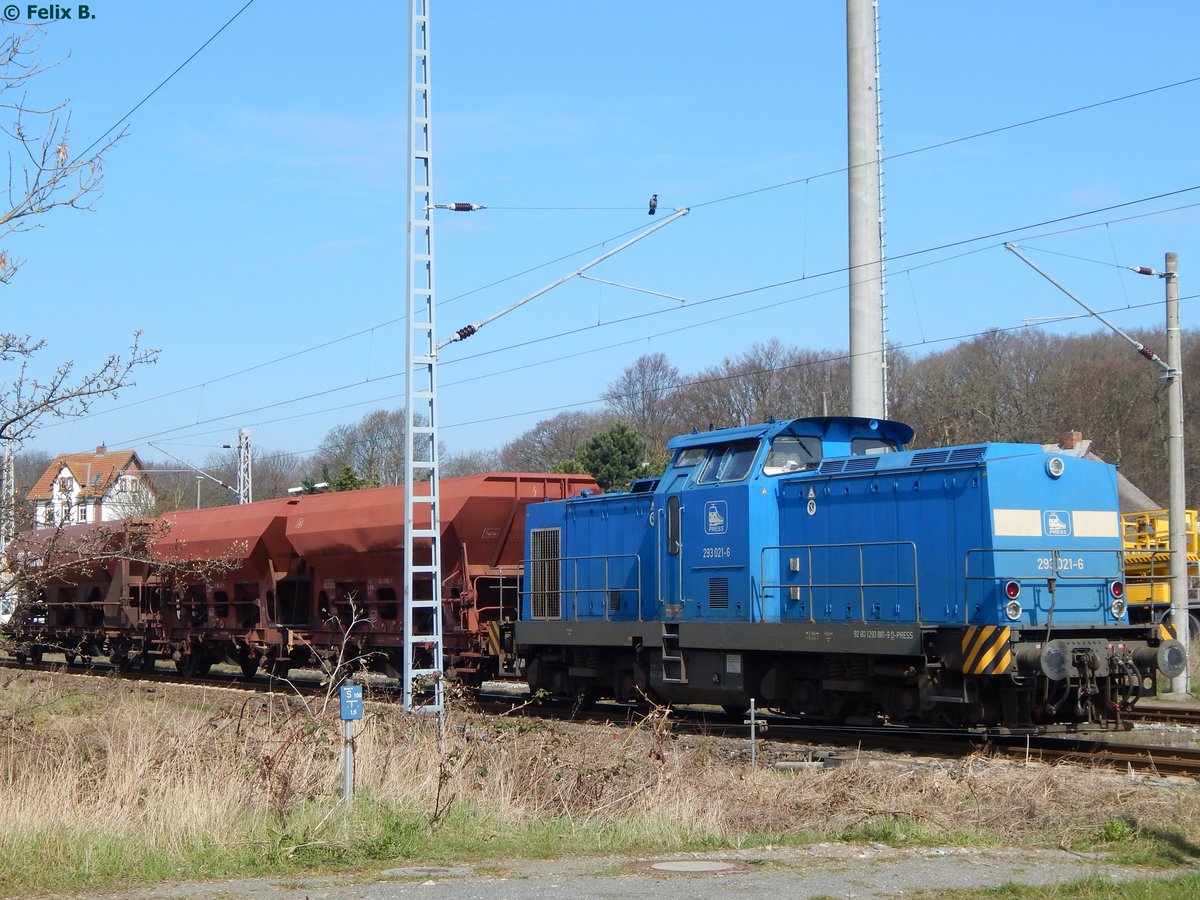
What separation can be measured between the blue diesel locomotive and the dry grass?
68.4 inches

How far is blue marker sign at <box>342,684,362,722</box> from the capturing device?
362 inches

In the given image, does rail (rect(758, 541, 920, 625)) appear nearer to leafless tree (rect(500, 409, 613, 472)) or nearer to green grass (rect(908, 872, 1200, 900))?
green grass (rect(908, 872, 1200, 900))

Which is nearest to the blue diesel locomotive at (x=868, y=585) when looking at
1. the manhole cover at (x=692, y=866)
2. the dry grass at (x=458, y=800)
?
the dry grass at (x=458, y=800)

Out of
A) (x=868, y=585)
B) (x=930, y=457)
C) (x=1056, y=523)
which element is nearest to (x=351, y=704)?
A: (x=868, y=585)

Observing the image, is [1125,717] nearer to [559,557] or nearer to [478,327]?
[559,557]

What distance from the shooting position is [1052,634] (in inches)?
507

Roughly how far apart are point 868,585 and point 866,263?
8.97 metres

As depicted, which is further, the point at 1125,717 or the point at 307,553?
the point at 307,553

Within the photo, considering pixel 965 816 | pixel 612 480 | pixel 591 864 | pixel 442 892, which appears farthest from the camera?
pixel 612 480

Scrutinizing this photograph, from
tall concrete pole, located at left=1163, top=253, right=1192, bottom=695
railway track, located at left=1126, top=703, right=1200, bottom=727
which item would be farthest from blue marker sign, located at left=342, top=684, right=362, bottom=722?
tall concrete pole, located at left=1163, top=253, right=1192, bottom=695

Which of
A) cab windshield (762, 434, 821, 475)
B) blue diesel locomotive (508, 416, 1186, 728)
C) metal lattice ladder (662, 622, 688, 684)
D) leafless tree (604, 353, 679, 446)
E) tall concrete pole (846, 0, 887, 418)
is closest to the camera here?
blue diesel locomotive (508, 416, 1186, 728)

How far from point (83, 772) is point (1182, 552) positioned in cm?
1469

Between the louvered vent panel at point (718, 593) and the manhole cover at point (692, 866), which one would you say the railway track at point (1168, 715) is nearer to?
the louvered vent panel at point (718, 593)

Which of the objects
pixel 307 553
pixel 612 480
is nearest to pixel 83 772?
pixel 307 553
